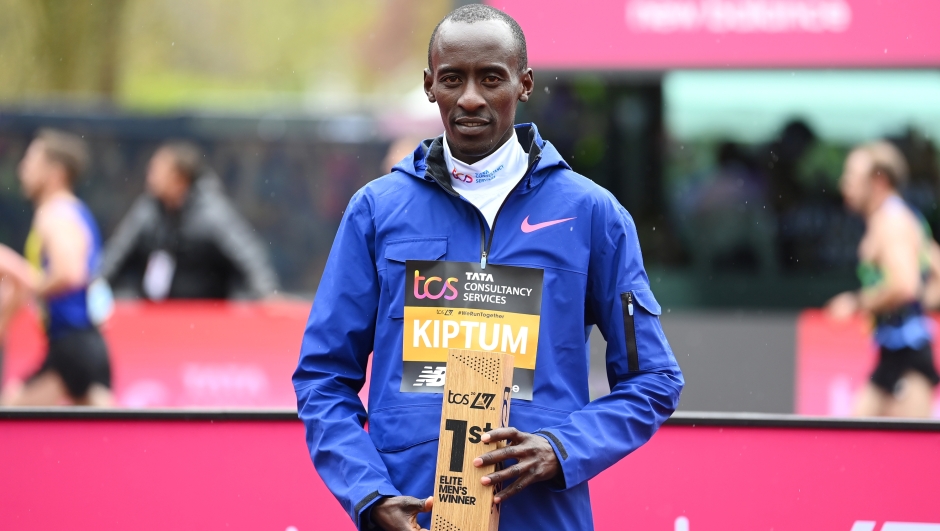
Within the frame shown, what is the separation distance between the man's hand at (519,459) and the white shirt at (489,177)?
0.45 metres

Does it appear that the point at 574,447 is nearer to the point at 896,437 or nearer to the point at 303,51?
the point at 896,437

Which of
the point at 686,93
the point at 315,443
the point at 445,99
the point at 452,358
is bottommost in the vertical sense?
the point at 315,443

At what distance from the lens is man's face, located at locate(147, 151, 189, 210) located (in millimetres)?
9133

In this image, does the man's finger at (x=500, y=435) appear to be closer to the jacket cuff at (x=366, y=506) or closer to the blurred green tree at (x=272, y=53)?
the jacket cuff at (x=366, y=506)

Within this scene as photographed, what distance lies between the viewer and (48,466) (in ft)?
11.0

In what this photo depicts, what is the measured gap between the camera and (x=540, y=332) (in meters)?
2.23

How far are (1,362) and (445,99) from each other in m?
7.76

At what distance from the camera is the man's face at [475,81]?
7.20 feet

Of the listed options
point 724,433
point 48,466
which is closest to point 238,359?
point 48,466

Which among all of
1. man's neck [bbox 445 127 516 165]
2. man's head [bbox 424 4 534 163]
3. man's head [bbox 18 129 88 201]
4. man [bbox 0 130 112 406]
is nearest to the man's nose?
man's head [bbox 424 4 534 163]

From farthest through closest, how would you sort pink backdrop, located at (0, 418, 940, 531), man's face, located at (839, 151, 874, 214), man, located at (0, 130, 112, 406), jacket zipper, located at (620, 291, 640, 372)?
1. man's face, located at (839, 151, 874, 214)
2. man, located at (0, 130, 112, 406)
3. pink backdrop, located at (0, 418, 940, 531)
4. jacket zipper, located at (620, 291, 640, 372)

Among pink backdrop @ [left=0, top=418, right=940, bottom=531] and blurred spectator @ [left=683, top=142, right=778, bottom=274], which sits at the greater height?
blurred spectator @ [left=683, top=142, right=778, bottom=274]

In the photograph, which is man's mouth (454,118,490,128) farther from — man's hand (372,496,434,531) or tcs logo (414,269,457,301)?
man's hand (372,496,434,531)

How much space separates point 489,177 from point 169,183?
24.1 feet
